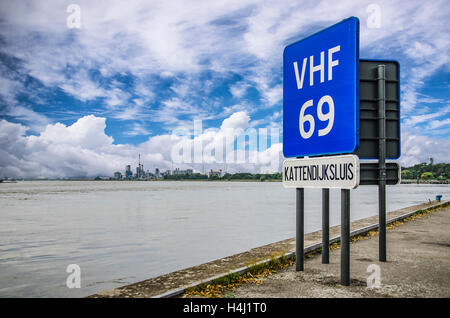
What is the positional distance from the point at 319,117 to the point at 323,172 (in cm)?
92

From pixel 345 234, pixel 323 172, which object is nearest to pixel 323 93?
pixel 323 172

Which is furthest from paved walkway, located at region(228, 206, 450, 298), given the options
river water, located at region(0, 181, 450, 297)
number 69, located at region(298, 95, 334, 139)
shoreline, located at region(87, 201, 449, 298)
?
river water, located at region(0, 181, 450, 297)

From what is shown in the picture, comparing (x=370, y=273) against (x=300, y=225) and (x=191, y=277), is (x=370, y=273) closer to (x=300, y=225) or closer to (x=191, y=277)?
(x=300, y=225)

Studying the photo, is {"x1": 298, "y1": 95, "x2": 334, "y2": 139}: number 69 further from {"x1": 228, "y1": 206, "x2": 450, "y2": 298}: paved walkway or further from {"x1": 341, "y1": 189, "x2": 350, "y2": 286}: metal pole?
{"x1": 228, "y1": 206, "x2": 450, "y2": 298}: paved walkway

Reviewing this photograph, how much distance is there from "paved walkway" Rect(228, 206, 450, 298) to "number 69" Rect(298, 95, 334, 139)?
7.96ft

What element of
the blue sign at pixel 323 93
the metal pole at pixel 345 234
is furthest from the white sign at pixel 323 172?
the metal pole at pixel 345 234

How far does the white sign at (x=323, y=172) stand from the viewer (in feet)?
17.7

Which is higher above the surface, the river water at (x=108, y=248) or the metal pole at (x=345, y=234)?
the metal pole at (x=345, y=234)

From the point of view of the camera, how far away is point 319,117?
6.09 metres

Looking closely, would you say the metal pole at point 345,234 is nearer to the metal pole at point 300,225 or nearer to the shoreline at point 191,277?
the metal pole at point 300,225

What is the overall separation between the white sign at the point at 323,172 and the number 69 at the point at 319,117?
446 millimetres

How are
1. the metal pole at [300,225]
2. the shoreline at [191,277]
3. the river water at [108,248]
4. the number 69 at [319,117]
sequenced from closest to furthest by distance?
the shoreline at [191,277] < the number 69 at [319,117] < the metal pole at [300,225] < the river water at [108,248]
